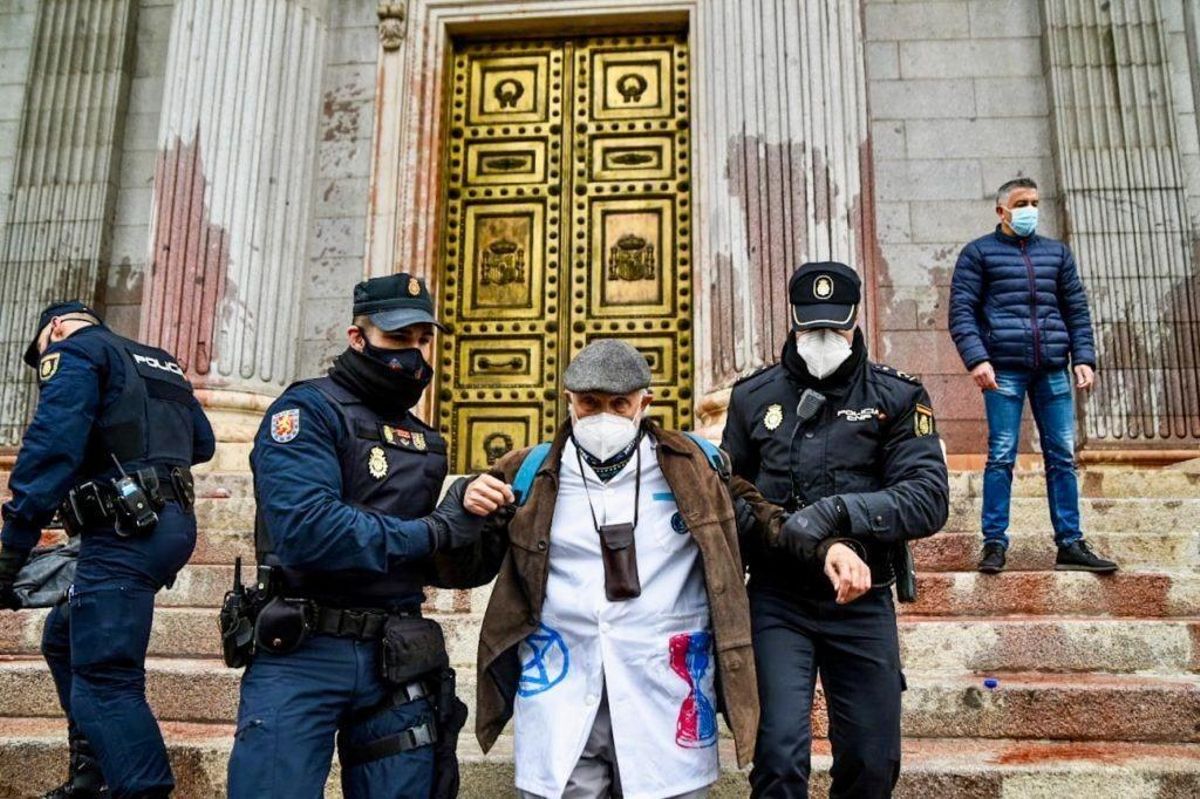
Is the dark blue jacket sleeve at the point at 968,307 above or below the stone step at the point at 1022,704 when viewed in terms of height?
above

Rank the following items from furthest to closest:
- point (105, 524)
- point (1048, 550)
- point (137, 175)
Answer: point (137, 175)
point (1048, 550)
point (105, 524)

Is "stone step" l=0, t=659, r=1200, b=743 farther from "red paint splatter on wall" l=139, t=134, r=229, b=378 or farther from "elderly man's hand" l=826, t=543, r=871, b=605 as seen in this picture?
"red paint splatter on wall" l=139, t=134, r=229, b=378

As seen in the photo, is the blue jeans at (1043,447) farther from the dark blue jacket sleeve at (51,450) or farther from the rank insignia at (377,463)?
the dark blue jacket sleeve at (51,450)

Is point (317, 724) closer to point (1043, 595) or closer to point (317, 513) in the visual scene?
point (317, 513)

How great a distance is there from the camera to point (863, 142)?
7.86 m

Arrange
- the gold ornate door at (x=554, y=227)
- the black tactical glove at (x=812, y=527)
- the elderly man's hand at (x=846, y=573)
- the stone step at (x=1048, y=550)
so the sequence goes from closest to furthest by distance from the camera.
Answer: the elderly man's hand at (x=846, y=573) → the black tactical glove at (x=812, y=527) → the stone step at (x=1048, y=550) → the gold ornate door at (x=554, y=227)

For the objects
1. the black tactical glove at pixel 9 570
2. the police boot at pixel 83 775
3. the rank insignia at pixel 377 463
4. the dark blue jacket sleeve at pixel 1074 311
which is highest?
the dark blue jacket sleeve at pixel 1074 311

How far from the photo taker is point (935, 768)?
12.0 ft

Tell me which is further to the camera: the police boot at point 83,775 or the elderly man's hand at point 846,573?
the police boot at point 83,775

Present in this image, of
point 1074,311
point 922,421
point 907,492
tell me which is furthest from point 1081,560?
point 907,492

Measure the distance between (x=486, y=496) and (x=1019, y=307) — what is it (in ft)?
12.9

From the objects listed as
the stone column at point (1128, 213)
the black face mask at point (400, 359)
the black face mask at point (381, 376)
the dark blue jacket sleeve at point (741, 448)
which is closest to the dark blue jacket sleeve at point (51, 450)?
the black face mask at point (381, 376)

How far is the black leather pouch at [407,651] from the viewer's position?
279 cm

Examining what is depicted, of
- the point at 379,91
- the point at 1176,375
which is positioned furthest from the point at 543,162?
the point at 1176,375
